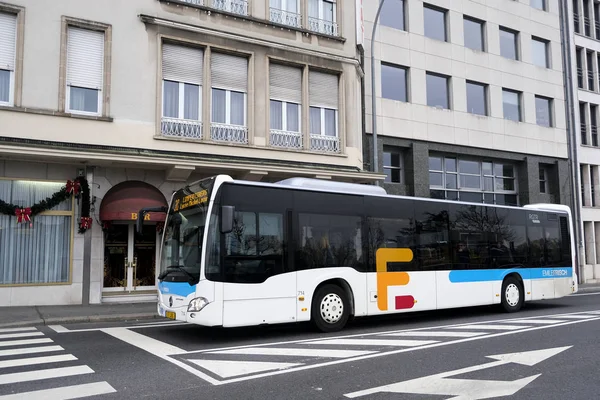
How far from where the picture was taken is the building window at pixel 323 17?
66.4 ft

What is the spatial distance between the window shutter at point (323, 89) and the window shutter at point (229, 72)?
2.80 m

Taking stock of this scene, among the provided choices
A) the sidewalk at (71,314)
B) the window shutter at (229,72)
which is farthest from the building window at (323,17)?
the sidewalk at (71,314)

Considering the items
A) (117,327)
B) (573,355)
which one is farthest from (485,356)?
(117,327)

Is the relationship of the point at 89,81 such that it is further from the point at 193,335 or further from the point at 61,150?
the point at 193,335

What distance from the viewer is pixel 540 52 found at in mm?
30547

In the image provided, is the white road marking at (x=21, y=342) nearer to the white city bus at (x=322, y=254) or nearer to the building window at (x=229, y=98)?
the white city bus at (x=322, y=254)

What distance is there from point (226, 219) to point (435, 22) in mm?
21192

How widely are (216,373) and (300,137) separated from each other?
537 inches

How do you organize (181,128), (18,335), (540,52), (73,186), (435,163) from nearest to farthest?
(18,335)
(73,186)
(181,128)
(435,163)
(540,52)

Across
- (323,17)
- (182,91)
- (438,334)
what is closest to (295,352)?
(438,334)

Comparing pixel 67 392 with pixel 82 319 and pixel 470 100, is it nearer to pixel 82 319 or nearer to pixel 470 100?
pixel 82 319

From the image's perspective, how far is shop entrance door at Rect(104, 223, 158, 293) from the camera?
53.7ft

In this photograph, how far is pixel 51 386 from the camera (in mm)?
6215

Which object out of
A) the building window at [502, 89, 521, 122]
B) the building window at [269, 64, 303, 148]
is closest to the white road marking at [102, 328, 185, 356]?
the building window at [269, 64, 303, 148]
